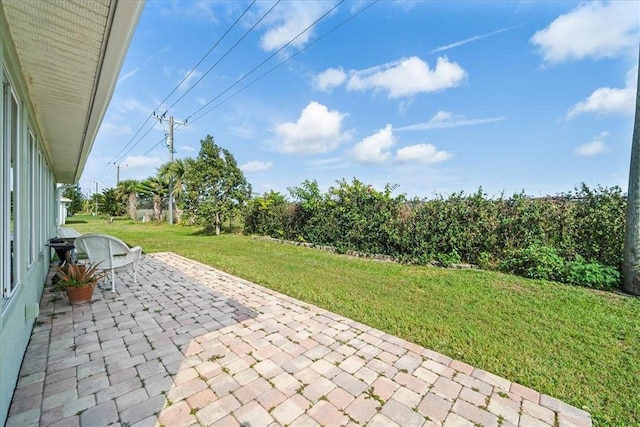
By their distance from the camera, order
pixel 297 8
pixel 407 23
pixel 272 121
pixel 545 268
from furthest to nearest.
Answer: pixel 272 121, pixel 407 23, pixel 297 8, pixel 545 268

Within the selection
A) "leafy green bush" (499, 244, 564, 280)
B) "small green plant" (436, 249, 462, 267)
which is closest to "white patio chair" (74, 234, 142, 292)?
"small green plant" (436, 249, 462, 267)

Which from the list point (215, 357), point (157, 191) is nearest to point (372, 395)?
point (215, 357)

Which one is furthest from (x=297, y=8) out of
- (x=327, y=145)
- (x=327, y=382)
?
(x=327, y=145)

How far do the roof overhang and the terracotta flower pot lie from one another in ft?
8.03

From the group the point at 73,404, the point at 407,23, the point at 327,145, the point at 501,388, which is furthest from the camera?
the point at 327,145

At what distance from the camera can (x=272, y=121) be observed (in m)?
14.1

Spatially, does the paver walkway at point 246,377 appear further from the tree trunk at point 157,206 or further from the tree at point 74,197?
the tree at point 74,197

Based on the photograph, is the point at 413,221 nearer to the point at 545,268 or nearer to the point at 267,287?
the point at 545,268

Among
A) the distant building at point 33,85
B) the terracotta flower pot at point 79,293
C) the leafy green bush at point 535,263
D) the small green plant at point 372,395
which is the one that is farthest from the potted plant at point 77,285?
the leafy green bush at point 535,263

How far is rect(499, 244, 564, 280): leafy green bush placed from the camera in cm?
571

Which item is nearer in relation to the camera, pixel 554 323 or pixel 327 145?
pixel 554 323

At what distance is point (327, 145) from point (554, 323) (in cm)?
1486

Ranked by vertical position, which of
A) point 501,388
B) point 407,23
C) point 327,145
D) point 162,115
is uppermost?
point 162,115

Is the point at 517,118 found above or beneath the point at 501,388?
above
